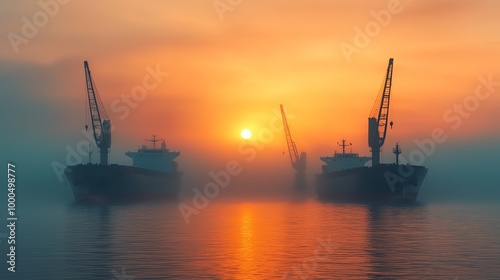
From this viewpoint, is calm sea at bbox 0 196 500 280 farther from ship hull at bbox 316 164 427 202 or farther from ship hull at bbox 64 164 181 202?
ship hull at bbox 316 164 427 202

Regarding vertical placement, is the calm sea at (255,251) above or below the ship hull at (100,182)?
below

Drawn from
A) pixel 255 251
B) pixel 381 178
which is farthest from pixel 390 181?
pixel 255 251

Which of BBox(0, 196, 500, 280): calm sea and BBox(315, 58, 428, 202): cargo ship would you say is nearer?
BBox(0, 196, 500, 280): calm sea

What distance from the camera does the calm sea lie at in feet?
158

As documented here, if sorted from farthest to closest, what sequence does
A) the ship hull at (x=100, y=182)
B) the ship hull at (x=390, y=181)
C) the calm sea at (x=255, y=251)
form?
the ship hull at (x=390, y=181)
the ship hull at (x=100, y=182)
the calm sea at (x=255, y=251)

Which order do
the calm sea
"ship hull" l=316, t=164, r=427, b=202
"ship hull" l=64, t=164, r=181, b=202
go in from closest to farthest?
the calm sea < "ship hull" l=64, t=164, r=181, b=202 < "ship hull" l=316, t=164, r=427, b=202

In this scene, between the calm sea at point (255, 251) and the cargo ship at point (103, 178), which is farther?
the cargo ship at point (103, 178)

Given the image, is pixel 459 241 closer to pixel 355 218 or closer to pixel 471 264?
pixel 471 264

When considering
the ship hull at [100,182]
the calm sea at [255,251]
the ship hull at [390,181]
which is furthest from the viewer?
the ship hull at [390,181]

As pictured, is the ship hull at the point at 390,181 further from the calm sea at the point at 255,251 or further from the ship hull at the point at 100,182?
the calm sea at the point at 255,251

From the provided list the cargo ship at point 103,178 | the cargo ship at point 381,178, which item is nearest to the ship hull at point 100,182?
the cargo ship at point 103,178

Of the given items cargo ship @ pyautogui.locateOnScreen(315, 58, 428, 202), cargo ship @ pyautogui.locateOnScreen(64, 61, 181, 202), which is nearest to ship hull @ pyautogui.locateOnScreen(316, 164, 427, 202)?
cargo ship @ pyautogui.locateOnScreen(315, 58, 428, 202)

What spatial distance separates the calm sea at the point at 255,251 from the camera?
48188 millimetres

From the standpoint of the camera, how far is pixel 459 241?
236ft
